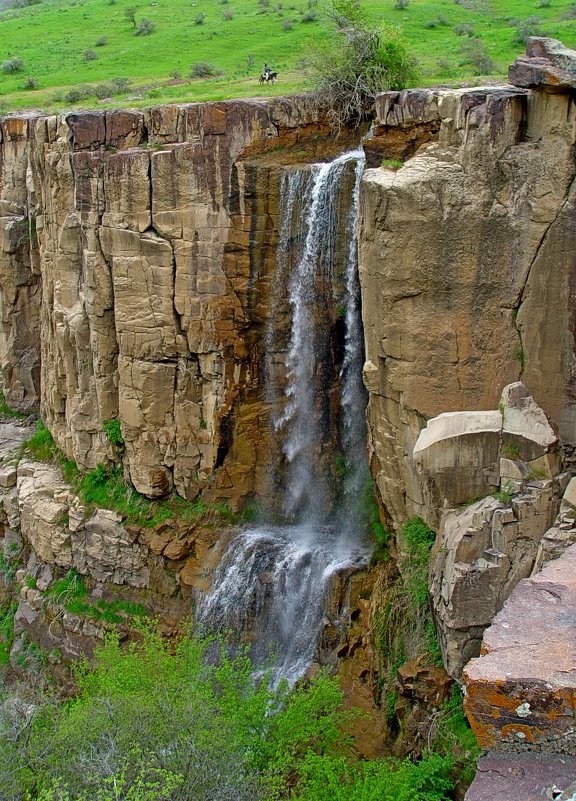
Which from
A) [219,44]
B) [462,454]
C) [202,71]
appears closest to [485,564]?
[462,454]

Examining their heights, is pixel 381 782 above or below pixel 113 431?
below

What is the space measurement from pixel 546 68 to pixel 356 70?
878 centimetres

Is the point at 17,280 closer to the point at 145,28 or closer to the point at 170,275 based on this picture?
the point at 170,275

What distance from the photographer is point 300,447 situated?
24844 mm

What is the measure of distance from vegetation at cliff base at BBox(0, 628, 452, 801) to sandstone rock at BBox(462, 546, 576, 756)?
162 inches

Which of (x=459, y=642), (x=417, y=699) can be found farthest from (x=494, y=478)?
(x=417, y=699)

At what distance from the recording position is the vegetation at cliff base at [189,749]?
14383mm

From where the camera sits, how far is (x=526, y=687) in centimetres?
1042

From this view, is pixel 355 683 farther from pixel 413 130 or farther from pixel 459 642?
pixel 413 130

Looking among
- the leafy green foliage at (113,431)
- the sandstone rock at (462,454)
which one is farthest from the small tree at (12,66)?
the sandstone rock at (462,454)

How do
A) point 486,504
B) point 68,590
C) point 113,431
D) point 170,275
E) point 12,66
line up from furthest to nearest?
point 12,66
point 68,590
point 113,431
point 170,275
point 486,504

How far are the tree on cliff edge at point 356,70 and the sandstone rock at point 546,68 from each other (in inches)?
291

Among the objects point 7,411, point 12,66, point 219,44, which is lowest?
point 7,411

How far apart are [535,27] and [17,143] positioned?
19.0 meters
